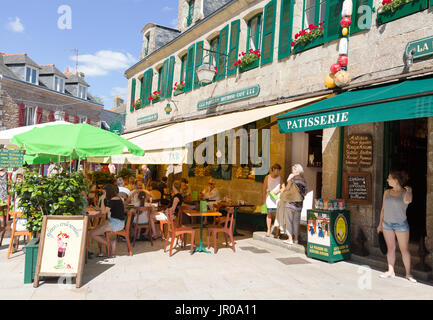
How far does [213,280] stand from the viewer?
4.96m

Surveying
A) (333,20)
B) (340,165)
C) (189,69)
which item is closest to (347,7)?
(333,20)

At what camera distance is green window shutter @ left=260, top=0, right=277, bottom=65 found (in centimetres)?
896

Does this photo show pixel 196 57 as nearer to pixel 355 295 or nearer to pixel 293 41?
pixel 293 41

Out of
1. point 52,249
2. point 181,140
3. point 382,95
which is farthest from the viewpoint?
point 181,140

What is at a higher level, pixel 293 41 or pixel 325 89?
pixel 293 41

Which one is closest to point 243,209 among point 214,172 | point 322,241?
point 214,172

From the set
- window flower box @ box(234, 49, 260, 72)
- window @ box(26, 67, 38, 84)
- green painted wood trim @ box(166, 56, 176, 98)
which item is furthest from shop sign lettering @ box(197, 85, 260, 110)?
window @ box(26, 67, 38, 84)

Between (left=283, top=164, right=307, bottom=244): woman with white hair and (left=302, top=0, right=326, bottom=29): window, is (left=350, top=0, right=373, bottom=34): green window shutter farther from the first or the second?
(left=283, top=164, right=307, bottom=244): woman with white hair

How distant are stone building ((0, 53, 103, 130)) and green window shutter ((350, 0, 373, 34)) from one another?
21185mm

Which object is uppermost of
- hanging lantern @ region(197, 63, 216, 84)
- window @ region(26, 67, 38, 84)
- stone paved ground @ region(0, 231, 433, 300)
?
window @ region(26, 67, 38, 84)
